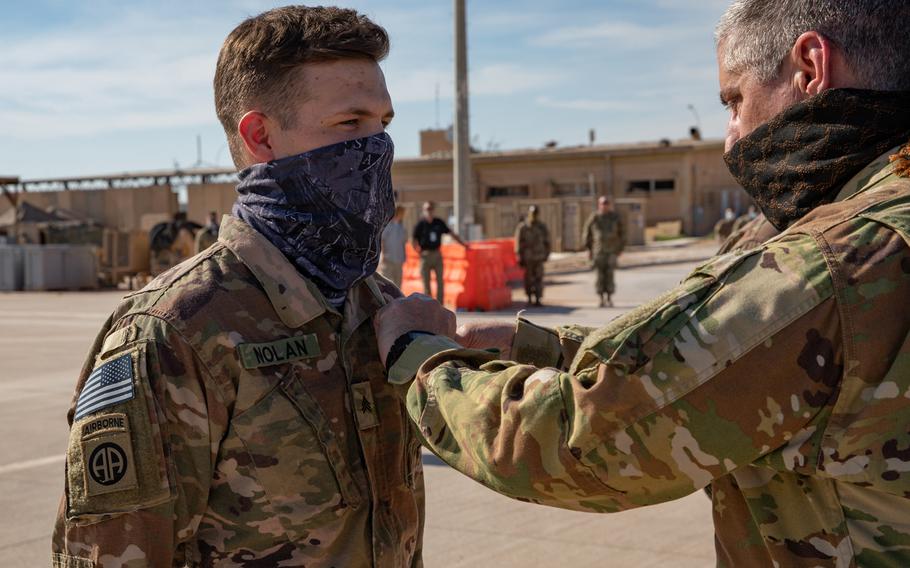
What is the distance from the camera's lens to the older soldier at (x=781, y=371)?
5.21ft

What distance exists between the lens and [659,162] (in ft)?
127

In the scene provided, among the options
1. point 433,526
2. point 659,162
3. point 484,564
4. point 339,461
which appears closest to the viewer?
point 339,461

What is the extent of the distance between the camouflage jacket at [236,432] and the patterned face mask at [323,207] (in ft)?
0.21

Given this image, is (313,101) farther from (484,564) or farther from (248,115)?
(484,564)

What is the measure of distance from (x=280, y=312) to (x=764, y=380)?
1029 mm

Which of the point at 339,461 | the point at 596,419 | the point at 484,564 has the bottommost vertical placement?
the point at 484,564

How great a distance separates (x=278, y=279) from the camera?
2141 millimetres

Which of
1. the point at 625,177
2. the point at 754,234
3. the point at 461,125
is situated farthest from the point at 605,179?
the point at 754,234

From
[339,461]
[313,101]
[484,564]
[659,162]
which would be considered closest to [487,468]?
[339,461]

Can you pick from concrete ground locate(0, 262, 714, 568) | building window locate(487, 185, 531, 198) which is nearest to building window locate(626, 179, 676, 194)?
building window locate(487, 185, 531, 198)

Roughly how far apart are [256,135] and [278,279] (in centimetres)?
35

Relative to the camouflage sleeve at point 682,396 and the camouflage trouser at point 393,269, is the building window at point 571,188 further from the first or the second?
the camouflage sleeve at point 682,396

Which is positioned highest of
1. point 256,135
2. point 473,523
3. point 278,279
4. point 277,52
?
point 277,52

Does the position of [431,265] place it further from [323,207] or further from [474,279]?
[323,207]
